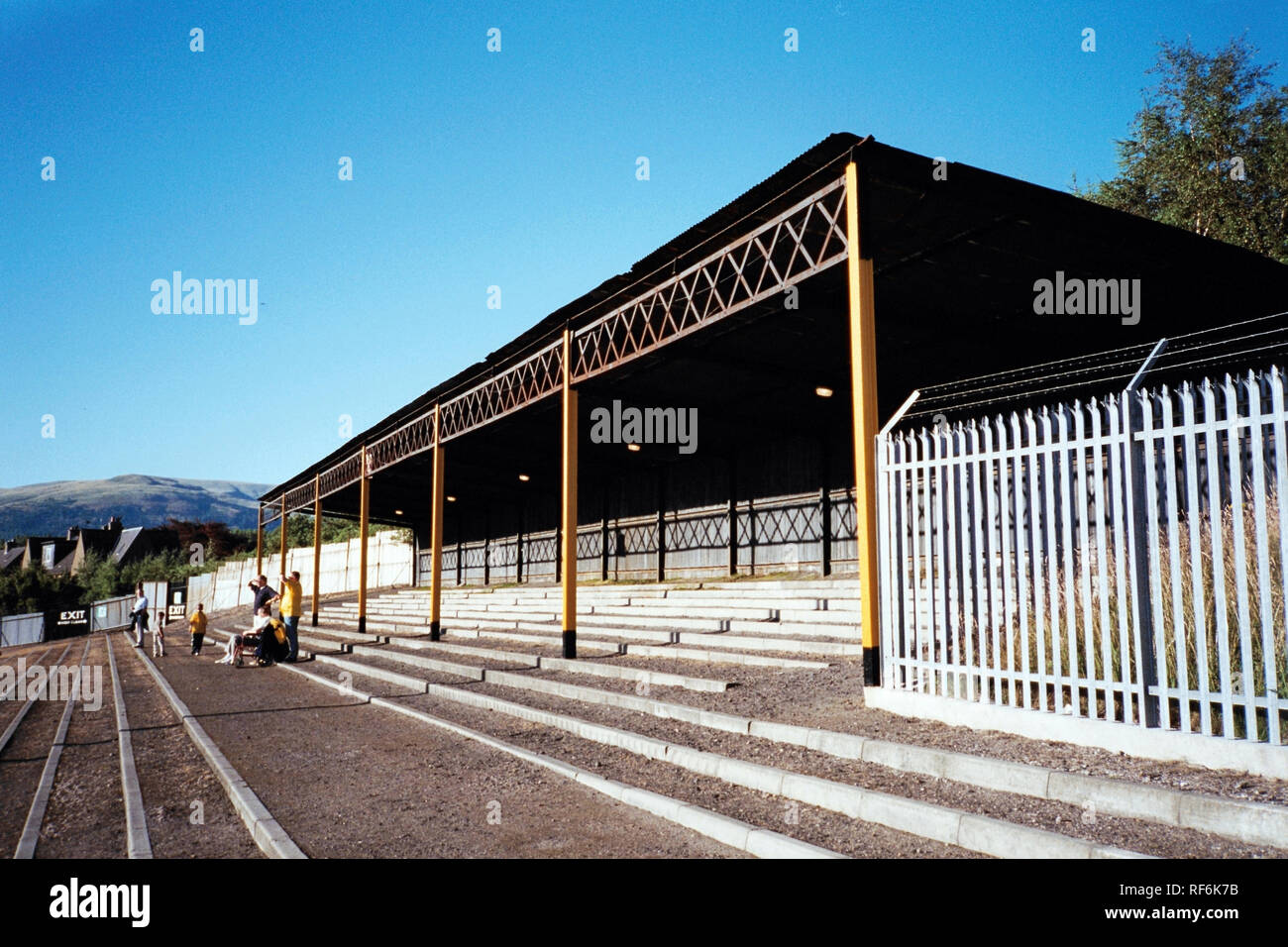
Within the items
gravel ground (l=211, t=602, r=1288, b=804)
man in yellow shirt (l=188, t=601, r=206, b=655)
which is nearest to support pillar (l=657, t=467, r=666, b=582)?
man in yellow shirt (l=188, t=601, r=206, b=655)

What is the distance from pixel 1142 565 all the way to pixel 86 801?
7714 mm

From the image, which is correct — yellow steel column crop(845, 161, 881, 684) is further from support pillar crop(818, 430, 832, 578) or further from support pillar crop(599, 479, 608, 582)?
support pillar crop(599, 479, 608, 582)

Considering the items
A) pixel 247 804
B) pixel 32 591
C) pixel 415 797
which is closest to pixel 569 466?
pixel 415 797

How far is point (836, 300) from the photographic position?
11594mm

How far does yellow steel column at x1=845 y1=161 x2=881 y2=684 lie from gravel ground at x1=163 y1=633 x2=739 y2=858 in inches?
109

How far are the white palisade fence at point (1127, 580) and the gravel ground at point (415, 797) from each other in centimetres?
258

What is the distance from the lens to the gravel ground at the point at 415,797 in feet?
15.0

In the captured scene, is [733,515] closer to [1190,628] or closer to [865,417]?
[865,417]

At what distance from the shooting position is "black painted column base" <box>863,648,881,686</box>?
22.5 feet

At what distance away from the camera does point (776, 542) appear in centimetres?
2014

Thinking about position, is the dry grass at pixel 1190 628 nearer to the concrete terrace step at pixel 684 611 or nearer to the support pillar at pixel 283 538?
the concrete terrace step at pixel 684 611
